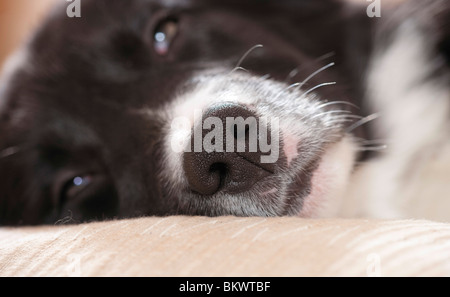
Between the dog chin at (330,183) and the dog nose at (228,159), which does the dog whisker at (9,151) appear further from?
the dog chin at (330,183)

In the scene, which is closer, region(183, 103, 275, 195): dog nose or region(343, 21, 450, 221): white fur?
region(183, 103, 275, 195): dog nose

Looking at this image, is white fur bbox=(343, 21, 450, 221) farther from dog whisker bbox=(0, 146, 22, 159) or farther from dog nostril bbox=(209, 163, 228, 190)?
dog whisker bbox=(0, 146, 22, 159)

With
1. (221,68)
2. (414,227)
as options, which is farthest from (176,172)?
(414,227)

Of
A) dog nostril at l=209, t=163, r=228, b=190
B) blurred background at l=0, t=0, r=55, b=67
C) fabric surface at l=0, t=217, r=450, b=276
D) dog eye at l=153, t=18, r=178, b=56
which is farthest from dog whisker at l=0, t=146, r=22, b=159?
blurred background at l=0, t=0, r=55, b=67

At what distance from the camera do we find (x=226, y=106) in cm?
106

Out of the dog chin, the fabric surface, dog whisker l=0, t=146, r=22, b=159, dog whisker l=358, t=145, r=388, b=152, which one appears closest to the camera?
the fabric surface

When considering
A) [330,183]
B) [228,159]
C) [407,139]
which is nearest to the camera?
[228,159]

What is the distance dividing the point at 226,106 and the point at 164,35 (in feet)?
1.87

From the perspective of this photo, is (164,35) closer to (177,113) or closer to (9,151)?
(177,113)

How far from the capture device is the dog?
115cm

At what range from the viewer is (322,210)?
1.15 metres

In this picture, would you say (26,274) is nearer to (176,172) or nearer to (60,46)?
(176,172)

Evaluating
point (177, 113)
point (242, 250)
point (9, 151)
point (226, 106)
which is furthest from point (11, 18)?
point (242, 250)

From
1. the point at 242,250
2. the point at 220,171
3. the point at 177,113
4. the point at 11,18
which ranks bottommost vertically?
the point at 242,250
